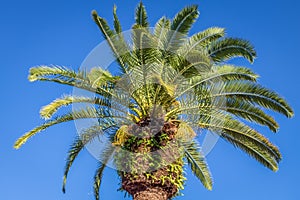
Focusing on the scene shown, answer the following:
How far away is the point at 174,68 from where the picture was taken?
16.8m

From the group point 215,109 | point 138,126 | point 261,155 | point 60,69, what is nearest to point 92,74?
point 60,69

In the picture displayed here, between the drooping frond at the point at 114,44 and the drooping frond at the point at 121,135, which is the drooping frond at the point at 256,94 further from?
the drooping frond at the point at 114,44

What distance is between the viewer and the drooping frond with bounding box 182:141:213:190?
17.5 m

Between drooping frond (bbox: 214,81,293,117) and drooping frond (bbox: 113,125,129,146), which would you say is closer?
drooping frond (bbox: 214,81,293,117)

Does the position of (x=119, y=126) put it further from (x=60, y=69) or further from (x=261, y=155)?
(x=261, y=155)

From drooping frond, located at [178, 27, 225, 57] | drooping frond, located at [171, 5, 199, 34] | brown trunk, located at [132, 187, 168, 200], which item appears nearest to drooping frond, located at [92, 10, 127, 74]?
drooping frond, located at [171, 5, 199, 34]

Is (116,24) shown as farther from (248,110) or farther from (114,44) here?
(248,110)

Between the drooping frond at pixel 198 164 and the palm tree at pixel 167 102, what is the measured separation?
0.06m

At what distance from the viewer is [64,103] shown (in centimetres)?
1666

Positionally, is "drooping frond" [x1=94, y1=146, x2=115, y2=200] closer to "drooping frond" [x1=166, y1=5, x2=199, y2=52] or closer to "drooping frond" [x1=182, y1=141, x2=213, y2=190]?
"drooping frond" [x1=182, y1=141, x2=213, y2=190]

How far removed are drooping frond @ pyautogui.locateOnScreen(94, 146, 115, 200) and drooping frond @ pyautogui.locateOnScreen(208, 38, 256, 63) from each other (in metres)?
4.43

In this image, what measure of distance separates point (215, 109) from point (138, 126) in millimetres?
2388

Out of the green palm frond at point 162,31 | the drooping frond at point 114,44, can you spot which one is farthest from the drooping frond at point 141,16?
the drooping frond at point 114,44

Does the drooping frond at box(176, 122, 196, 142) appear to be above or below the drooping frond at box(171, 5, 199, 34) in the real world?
below
